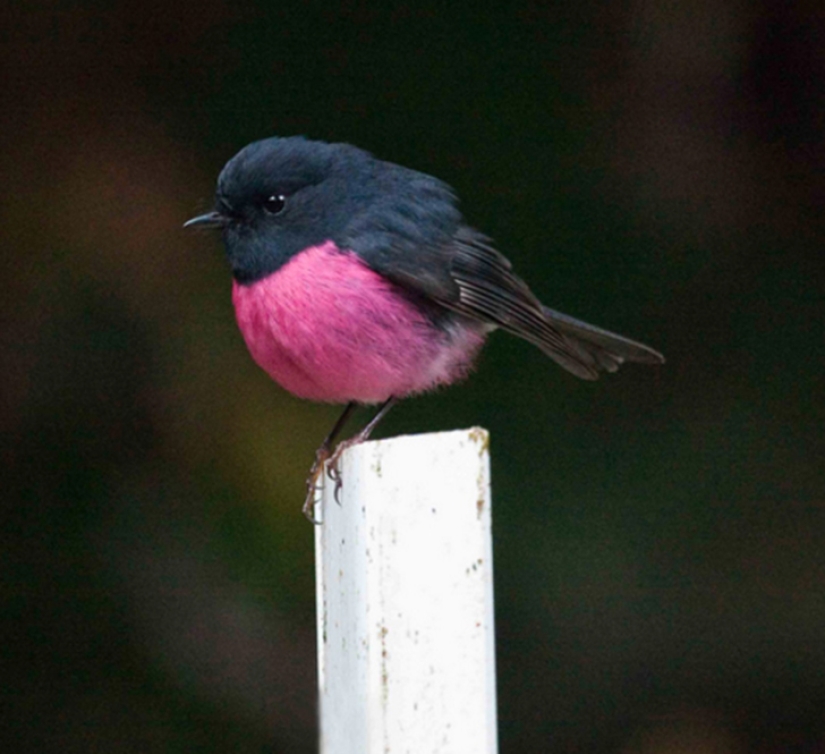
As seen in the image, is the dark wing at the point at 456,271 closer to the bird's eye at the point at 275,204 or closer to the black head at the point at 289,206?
the black head at the point at 289,206

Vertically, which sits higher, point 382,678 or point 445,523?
point 445,523

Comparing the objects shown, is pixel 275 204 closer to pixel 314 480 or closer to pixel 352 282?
pixel 352 282

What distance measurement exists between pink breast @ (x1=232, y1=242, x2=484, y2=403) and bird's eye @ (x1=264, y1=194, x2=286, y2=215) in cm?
14

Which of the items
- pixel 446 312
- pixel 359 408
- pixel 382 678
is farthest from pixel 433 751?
pixel 359 408

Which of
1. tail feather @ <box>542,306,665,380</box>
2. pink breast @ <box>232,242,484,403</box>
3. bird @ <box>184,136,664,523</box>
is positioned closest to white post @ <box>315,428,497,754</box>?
bird @ <box>184,136,664,523</box>

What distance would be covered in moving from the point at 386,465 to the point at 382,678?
0.30m

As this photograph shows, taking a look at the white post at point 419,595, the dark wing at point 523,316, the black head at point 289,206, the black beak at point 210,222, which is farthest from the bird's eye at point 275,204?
the white post at point 419,595

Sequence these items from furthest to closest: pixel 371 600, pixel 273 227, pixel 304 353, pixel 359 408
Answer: pixel 359 408 → pixel 273 227 → pixel 304 353 → pixel 371 600

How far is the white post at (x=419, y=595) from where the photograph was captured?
1997 millimetres

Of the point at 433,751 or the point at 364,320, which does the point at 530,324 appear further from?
the point at 433,751

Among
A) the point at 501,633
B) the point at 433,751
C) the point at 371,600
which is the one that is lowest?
the point at 501,633

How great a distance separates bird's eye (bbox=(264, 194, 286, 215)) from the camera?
10.5ft

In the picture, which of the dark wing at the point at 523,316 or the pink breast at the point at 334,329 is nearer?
the pink breast at the point at 334,329

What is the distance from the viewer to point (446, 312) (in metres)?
3.35
